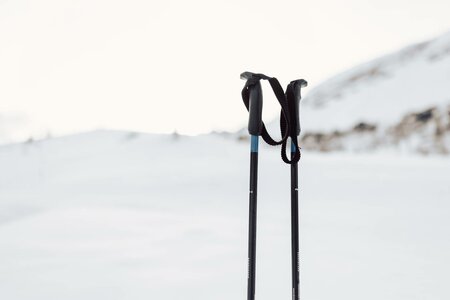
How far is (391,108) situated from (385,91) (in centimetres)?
153

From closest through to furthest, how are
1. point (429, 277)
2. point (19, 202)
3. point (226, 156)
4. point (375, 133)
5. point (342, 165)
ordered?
point (429, 277)
point (19, 202)
point (342, 165)
point (226, 156)
point (375, 133)

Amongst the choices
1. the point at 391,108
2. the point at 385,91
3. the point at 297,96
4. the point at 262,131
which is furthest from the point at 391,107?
the point at 262,131

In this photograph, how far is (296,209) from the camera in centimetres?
249

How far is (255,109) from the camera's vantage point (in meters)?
2.38

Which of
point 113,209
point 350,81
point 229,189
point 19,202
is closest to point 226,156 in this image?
point 229,189

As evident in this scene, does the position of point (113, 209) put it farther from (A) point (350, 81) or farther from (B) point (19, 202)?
(A) point (350, 81)

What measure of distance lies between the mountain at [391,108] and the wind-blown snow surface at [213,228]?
1192mm

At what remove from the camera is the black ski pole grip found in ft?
7.77

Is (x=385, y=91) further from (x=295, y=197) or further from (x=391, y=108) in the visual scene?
(x=295, y=197)

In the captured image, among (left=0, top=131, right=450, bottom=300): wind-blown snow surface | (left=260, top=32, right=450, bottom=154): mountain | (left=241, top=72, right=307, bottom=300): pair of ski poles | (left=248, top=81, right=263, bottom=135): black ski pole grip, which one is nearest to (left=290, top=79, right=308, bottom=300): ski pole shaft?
(left=241, top=72, right=307, bottom=300): pair of ski poles

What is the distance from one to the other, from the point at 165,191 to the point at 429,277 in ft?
13.2

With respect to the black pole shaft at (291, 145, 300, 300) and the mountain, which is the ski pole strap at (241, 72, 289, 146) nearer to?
the black pole shaft at (291, 145, 300, 300)

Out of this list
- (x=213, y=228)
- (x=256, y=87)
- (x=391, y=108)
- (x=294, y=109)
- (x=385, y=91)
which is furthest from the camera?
(x=385, y=91)

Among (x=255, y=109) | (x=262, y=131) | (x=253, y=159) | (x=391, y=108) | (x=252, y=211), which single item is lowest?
(x=252, y=211)
